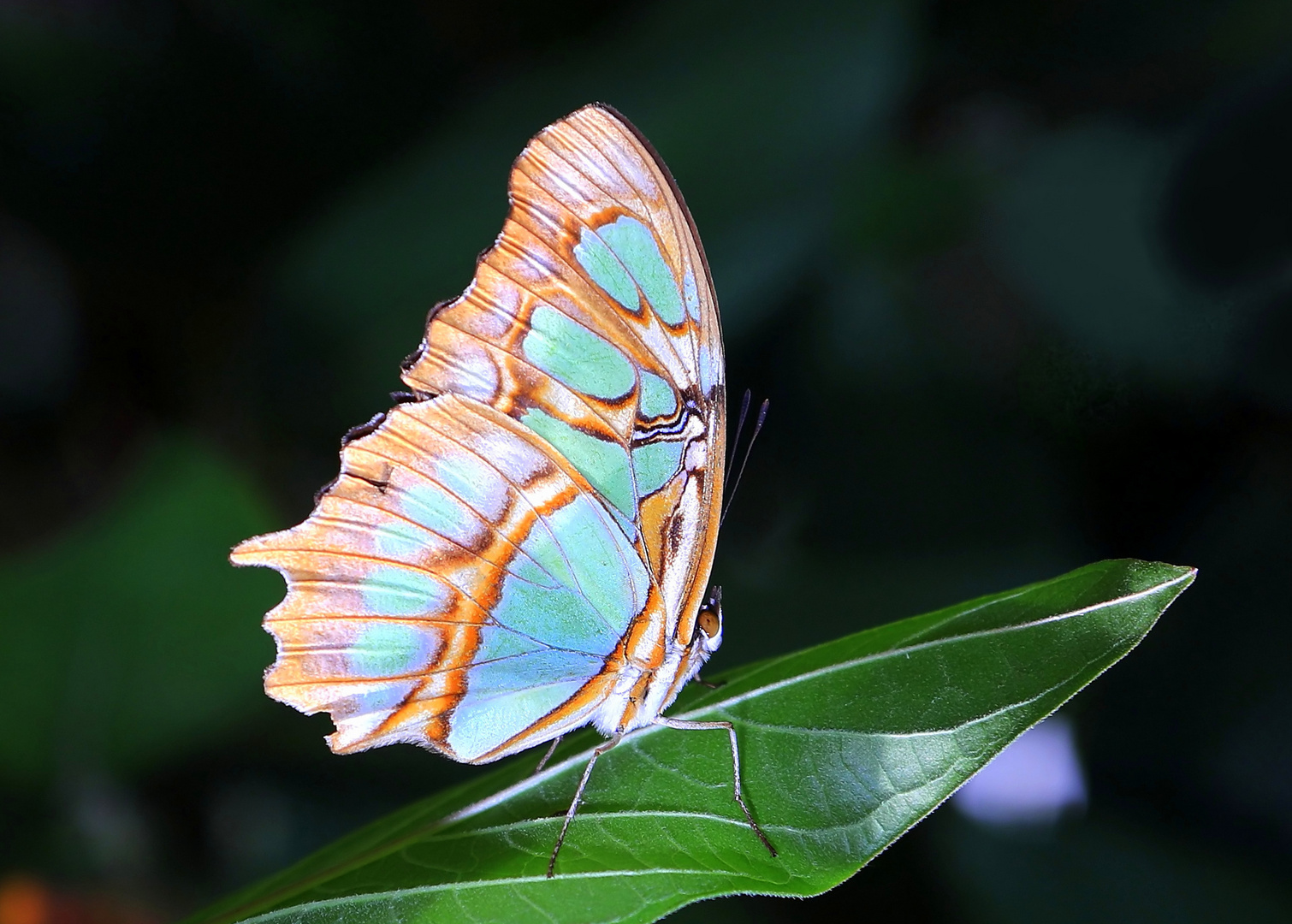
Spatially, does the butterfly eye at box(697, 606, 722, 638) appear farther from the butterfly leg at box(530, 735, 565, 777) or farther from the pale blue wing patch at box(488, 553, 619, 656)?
the butterfly leg at box(530, 735, 565, 777)

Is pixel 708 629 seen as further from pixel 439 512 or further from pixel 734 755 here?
pixel 439 512

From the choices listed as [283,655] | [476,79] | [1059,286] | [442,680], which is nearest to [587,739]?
[442,680]

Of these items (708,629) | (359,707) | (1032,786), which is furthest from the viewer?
(1032,786)

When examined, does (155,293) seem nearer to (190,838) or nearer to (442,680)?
(190,838)

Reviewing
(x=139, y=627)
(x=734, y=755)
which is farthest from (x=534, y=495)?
(x=139, y=627)

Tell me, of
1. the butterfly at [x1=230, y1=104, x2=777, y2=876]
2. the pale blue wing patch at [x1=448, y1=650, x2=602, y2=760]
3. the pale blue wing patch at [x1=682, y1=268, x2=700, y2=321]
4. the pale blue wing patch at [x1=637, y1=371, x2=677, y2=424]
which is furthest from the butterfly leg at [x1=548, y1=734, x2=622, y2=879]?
the pale blue wing patch at [x1=682, y1=268, x2=700, y2=321]

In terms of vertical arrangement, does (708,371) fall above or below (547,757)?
above

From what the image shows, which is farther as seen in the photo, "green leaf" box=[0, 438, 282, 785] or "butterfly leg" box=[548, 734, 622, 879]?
"green leaf" box=[0, 438, 282, 785]

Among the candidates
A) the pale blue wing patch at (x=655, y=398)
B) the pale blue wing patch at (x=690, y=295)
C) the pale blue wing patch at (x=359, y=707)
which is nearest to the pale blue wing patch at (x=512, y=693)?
the pale blue wing patch at (x=359, y=707)
